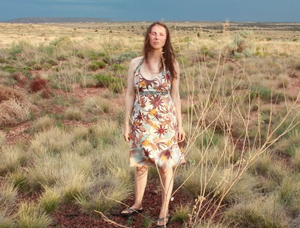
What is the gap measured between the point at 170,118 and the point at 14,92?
5345 mm

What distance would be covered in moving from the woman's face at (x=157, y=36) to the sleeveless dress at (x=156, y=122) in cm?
21

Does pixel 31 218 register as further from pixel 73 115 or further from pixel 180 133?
pixel 73 115

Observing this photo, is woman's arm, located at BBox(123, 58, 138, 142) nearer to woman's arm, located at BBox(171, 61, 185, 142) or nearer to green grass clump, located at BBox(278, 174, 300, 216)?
woman's arm, located at BBox(171, 61, 185, 142)

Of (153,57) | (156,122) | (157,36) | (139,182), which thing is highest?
(157,36)

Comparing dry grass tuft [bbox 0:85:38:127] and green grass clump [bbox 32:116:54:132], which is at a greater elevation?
dry grass tuft [bbox 0:85:38:127]

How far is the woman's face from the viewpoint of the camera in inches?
101

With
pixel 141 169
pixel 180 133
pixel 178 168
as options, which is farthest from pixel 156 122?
pixel 178 168

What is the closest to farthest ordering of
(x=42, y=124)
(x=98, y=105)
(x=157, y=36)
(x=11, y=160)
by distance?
1. (x=157, y=36)
2. (x=11, y=160)
3. (x=42, y=124)
4. (x=98, y=105)

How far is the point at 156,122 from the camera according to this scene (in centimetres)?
262

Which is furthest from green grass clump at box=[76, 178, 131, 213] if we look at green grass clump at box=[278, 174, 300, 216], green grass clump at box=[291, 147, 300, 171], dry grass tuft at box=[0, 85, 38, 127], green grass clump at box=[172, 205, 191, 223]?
dry grass tuft at box=[0, 85, 38, 127]

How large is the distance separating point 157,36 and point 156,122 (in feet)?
2.31

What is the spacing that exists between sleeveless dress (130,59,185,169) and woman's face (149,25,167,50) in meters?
0.21

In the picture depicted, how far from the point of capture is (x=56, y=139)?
5.17 m

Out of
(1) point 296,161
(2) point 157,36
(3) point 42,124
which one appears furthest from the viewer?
(3) point 42,124
